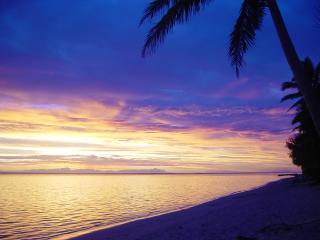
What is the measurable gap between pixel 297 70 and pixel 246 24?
2900 millimetres

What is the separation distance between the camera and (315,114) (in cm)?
689

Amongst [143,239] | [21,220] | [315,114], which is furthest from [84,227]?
[315,114]

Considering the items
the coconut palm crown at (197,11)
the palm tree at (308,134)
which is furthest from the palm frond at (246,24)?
the palm tree at (308,134)

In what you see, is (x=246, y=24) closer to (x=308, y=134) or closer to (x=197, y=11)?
(x=197, y=11)

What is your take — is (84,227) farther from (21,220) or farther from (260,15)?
(260,15)

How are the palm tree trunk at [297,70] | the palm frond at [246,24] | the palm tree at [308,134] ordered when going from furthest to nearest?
the palm tree at [308,134], the palm frond at [246,24], the palm tree trunk at [297,70]

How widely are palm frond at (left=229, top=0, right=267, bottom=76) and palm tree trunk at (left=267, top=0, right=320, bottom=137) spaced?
155cm

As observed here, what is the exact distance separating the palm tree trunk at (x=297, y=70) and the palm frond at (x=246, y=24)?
155 centimetres

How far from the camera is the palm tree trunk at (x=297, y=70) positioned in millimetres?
6939

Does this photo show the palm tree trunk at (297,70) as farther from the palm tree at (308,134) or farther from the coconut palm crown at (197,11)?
the palm tree at (308,134)

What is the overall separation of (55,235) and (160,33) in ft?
52.2

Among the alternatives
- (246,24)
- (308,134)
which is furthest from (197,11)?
(308,134)

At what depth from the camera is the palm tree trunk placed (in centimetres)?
694

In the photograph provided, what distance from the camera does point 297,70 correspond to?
7.26 m
